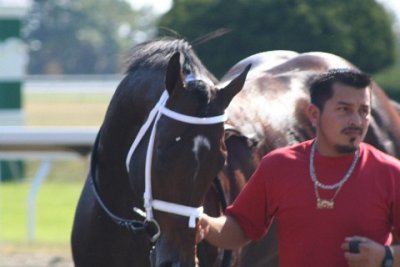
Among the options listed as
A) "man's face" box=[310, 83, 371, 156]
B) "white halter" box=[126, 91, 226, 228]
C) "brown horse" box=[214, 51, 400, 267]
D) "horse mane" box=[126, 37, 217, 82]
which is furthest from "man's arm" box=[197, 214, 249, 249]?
"brown horse" box=[214, 51, 400, 267]

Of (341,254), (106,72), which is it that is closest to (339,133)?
(341,254)

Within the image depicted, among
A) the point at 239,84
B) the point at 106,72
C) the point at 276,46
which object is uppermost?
the point at 239,84

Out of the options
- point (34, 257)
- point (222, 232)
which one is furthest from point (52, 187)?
point (222, 232)

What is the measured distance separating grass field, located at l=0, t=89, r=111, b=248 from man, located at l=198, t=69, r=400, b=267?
22.0ft

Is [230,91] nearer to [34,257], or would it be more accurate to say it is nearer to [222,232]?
[222,232]

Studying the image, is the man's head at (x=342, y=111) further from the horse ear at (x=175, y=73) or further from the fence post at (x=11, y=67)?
the fence post at (x=11, y=67)

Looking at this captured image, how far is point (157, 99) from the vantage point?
15.1 ft

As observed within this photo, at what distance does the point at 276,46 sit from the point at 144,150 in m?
10.4

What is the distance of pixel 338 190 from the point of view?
379cm

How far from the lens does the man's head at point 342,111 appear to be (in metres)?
3.73

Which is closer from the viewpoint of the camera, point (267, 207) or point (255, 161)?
point (267, 207)

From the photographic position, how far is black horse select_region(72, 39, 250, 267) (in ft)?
13.2

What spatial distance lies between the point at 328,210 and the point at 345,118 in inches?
12.4

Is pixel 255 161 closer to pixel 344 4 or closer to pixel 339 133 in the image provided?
pixel 339 133
